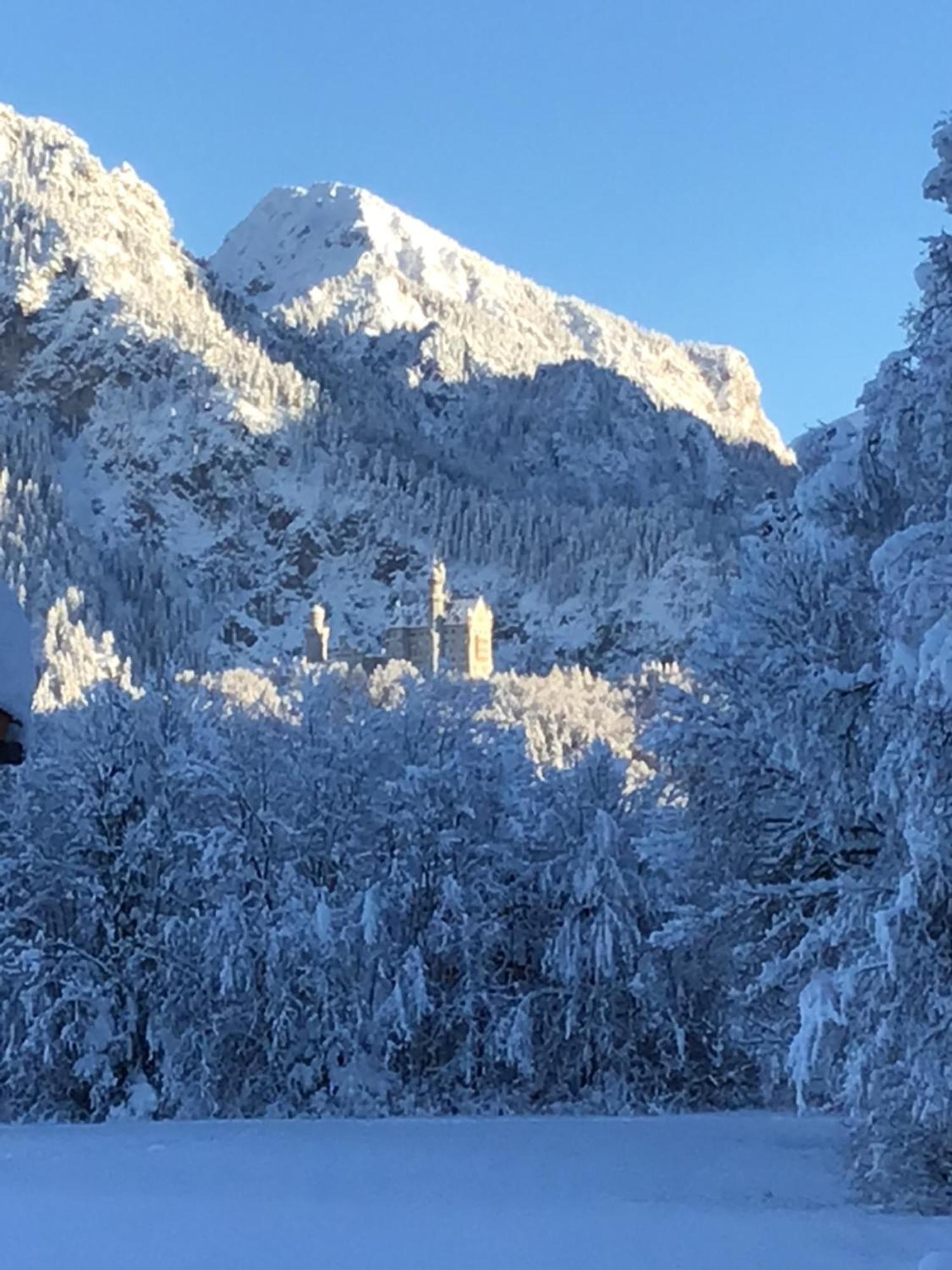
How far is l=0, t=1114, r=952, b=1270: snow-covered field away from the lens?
1012 cm

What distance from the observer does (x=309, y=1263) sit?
998cm

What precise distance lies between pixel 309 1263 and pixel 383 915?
14.4m

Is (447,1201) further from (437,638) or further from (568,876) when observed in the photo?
(437,638)

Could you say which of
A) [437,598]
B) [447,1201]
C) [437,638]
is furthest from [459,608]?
[447,1201]

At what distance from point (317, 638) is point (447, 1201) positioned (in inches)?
6441

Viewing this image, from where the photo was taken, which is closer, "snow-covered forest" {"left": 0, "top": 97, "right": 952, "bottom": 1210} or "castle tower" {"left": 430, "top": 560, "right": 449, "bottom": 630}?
"snow-covered forest" {"left": 0, "top": 97, "right": 952, "bottom": 1210}

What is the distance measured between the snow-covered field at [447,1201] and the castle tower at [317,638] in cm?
15045

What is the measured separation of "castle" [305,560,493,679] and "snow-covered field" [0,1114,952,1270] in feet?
445

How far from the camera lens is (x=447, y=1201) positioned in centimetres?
1224

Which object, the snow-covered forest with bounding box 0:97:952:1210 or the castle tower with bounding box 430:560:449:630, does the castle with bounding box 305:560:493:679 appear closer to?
the castle tower with bounding box 430:560:449:630

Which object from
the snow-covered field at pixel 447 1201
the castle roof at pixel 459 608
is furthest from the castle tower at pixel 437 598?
the snow-covered field at pixel 447 1201

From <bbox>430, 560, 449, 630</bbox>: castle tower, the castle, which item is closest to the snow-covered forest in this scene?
the castle

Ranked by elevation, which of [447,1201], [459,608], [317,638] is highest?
[459,608]

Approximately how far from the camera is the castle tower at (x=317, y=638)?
172750 millimetres
